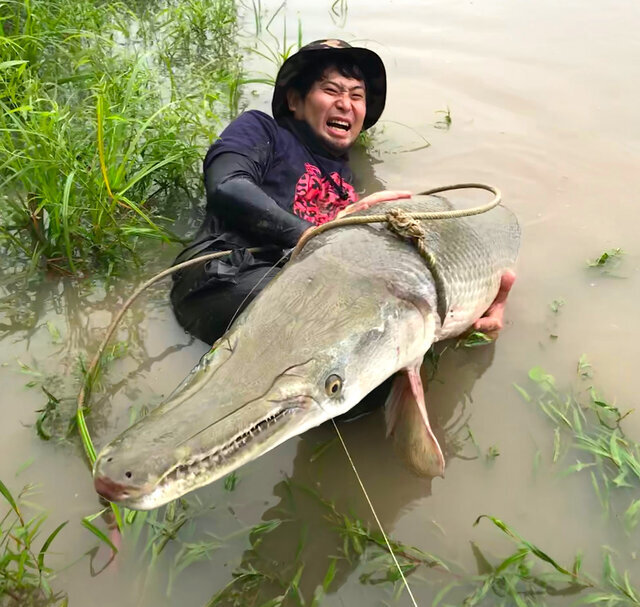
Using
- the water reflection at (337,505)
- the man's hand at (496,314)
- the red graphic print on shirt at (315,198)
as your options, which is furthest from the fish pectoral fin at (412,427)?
the red graphic print on shirt at (315,198)

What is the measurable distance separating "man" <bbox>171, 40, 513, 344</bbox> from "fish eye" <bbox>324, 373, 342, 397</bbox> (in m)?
0.80

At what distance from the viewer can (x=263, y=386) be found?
61.3 inches

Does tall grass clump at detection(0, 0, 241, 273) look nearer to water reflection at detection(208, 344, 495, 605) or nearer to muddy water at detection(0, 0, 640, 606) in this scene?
muddy water at detection(0, 0, 640, 606)

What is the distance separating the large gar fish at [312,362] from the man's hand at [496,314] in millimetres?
175

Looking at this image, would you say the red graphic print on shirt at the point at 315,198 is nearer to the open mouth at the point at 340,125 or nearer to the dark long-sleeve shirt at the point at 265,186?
the dark long-sleeve shirt at the point at 265,186

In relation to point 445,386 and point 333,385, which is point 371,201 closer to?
point 445,386

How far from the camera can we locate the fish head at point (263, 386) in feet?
4.41

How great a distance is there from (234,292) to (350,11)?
5.11m

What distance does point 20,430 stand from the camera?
2.18m

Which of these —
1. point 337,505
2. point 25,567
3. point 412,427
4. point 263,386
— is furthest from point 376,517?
point 25,567

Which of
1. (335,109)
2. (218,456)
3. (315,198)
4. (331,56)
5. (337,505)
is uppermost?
(331,56)

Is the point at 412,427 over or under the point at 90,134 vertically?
under

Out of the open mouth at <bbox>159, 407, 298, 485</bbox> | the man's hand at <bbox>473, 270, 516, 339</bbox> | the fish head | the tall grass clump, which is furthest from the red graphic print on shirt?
the open mouth at <bbox>159, 407, 298, 485</bbox>

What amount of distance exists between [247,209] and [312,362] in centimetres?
117
